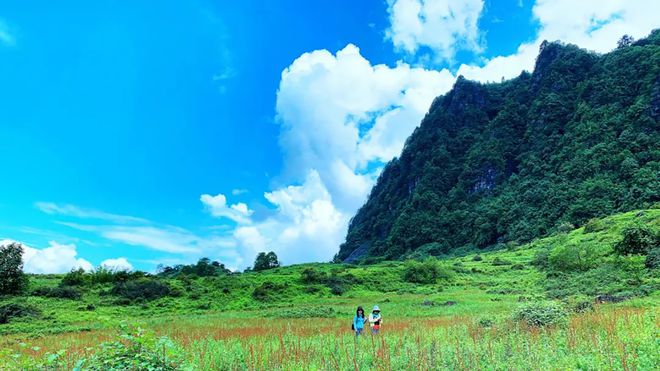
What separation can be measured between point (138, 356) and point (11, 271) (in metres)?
42.3

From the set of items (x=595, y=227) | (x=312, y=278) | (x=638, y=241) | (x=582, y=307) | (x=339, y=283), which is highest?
(x=595, y=227)

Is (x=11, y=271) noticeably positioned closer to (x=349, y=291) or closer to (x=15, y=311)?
(x=15, y=311)

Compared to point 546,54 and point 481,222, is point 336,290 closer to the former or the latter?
point 481,222

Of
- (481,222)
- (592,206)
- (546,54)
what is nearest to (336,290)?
(592,206)

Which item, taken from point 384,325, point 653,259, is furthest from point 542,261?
point 384,325

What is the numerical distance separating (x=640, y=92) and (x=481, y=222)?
6511 centimetres

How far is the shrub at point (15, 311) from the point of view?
100 ft

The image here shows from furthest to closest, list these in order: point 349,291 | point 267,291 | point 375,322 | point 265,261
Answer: point 265,261
point 349,291
point 267,291
point 375,322

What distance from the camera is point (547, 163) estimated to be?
484 feet

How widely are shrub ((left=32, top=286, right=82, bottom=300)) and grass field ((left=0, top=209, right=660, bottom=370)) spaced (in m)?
1.06

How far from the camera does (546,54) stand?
632ft

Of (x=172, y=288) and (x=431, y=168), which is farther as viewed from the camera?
(x=431, y=168)

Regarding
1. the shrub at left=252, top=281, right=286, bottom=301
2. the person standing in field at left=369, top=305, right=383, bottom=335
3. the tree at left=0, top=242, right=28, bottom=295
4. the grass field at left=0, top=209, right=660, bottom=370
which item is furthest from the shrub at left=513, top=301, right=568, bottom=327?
the tree at left=0, top=242, right=28, bottom=295

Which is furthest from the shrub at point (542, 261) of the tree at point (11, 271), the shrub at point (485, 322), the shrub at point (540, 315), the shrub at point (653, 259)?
the tree at point (11, 271)
